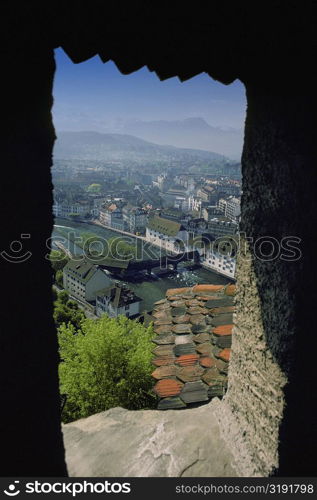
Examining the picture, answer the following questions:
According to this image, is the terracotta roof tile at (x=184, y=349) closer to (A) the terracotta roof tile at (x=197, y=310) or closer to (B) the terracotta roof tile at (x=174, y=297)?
(A) the terracotta roof tile at (x=197, y=310)

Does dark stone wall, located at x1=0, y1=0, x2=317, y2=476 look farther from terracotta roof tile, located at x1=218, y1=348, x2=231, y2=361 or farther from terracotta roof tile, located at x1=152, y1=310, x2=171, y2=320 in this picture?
terracotta roof tile, located at x1=152, y1=310, x2=171, y2=320

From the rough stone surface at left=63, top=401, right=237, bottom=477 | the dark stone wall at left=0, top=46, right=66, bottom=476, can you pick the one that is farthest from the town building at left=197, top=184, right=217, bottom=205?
the dark stone wall at left=0, top=46, right=66, bottom=476

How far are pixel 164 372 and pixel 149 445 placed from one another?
2.84 ft

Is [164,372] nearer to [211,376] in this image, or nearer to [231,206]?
[211,376]

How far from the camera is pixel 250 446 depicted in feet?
8.59

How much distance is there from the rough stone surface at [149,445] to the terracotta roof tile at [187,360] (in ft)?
1.83

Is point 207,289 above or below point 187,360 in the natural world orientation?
above

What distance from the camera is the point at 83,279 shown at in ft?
140

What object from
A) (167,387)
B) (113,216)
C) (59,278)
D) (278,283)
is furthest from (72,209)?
(278,283)

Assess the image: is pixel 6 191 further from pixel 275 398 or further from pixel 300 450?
pixel 300 450

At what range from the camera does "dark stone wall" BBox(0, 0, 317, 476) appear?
1629mm

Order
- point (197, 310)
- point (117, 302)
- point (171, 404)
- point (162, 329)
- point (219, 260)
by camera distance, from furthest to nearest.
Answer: point (219, 260), point (117, 302), point (197, 310), point (162, 329), point (171, 404)
